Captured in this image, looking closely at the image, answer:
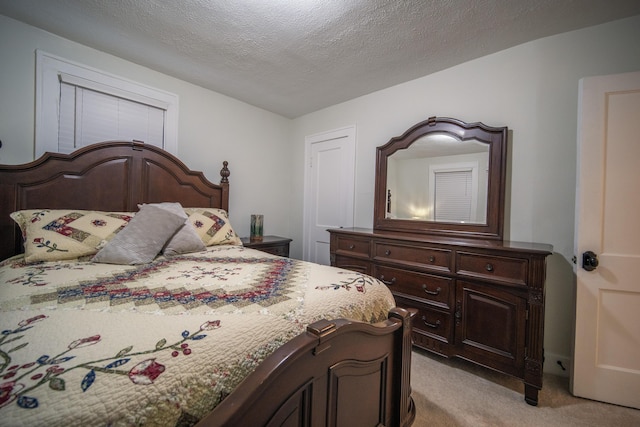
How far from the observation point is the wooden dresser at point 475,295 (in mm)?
1596

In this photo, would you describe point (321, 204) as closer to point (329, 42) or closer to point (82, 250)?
point (329, 42)

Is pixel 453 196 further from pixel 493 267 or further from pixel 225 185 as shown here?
pixel 225 185

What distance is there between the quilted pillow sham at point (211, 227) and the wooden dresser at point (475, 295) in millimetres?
1338

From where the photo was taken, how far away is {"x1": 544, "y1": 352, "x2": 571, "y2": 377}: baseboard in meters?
1.88

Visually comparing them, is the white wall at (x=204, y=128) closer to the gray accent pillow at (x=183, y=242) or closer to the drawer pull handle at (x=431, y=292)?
the gray accent pillow at (x=183, y=242)

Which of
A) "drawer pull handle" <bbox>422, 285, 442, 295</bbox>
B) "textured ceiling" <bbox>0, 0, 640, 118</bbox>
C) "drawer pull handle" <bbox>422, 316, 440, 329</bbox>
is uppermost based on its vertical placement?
"textured ceiling" <bbox>0, 0, 640, 118</bbox>

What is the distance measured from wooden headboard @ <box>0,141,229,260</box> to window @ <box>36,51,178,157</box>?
24 centimetres

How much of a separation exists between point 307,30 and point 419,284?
2105 mm

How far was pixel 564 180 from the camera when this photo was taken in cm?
191

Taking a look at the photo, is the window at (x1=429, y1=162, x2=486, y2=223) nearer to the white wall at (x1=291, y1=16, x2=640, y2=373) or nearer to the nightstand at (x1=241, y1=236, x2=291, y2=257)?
the white wall at (x1=291, y1=16, x2=640, y2=373)

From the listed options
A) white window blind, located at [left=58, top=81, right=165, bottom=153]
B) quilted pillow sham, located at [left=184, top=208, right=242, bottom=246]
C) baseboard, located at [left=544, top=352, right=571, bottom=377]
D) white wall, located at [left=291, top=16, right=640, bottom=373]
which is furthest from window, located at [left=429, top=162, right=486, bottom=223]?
white window blind, located at [left=58, top=81, right=165, bottom=153]

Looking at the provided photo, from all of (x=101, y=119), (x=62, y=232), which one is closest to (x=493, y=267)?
(x=62, y=232)

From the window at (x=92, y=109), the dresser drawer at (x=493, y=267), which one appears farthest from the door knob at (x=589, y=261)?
the window at (x=92, y=109)

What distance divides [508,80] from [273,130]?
2.65m
